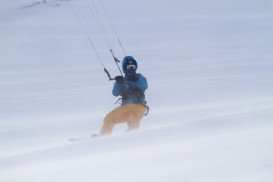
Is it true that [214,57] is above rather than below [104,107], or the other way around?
above

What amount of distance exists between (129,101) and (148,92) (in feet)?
22.8

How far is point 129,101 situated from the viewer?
749 centimetres

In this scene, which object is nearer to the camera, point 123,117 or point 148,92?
point 123,117

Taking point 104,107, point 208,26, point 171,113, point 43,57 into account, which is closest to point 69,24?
point 43,57

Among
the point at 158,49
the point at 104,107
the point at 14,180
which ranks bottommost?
the point at 14,180

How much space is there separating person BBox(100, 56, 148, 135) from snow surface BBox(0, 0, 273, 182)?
1.68 ft

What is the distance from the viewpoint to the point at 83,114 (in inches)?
474

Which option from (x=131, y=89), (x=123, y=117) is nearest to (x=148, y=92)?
(x=131, y=89)

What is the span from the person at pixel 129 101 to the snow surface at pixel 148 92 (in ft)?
1.68

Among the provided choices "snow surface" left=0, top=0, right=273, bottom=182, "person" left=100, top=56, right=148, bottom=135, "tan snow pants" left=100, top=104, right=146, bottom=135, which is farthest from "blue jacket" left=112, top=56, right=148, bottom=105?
"snow surface" left=0, top=0, right=273, bottom=182

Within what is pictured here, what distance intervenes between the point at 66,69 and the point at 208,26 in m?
6.73

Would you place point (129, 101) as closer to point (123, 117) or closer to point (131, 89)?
point (131, 89)

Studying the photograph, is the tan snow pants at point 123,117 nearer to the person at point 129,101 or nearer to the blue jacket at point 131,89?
the person at point 129,101

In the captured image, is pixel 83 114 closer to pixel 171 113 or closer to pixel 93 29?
pixel 171 113
